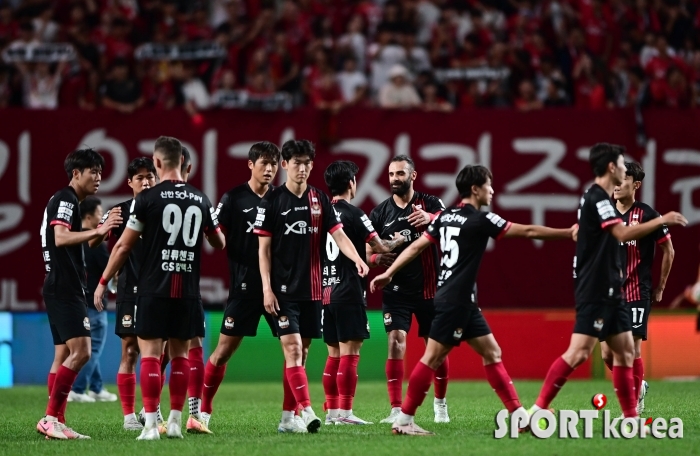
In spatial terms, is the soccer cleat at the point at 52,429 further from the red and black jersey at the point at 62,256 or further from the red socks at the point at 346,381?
the red socks at the point at 346,381

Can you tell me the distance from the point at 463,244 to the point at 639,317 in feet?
8.97

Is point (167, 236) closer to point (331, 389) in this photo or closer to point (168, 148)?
point (168, 148)

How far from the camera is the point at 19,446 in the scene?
812cm

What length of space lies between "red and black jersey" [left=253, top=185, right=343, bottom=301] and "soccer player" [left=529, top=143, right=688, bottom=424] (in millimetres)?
2078

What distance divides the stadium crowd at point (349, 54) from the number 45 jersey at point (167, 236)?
844 cm

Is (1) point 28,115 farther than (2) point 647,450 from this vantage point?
Yes

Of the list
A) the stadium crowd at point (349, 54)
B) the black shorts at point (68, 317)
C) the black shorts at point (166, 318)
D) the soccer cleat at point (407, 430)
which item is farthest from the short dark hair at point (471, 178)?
the stadium crowd at point (349, 54)

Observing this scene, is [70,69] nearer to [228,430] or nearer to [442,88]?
[442,88]

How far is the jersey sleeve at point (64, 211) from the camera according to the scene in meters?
8.59

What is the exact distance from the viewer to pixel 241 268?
9164 millimetres

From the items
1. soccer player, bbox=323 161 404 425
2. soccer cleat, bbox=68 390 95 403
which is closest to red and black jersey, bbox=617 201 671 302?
soccer player, bbox=323 161 404 425

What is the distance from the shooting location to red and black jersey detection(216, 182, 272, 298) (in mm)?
9125

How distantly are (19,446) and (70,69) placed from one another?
35.2 feet

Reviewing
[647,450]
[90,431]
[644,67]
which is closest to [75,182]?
[90,431]
